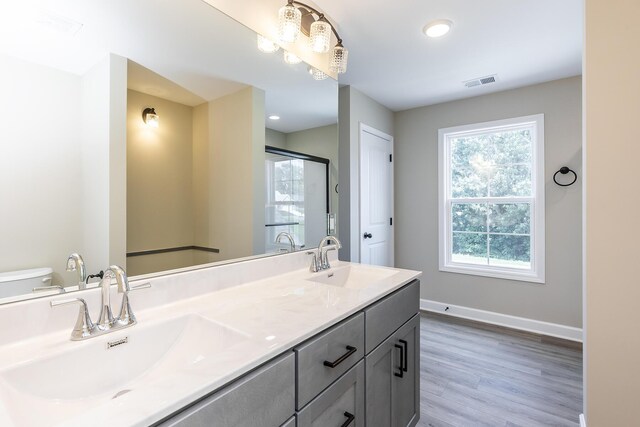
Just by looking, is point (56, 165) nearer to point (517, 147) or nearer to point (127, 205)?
point (127, 205)

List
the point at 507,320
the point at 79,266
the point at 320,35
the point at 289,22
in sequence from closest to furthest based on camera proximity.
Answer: the point at 79,266 → the point at 289,22 → the point at 320,35 → the point at 507,320

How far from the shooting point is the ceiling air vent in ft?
9.61

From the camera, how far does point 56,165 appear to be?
981 mm

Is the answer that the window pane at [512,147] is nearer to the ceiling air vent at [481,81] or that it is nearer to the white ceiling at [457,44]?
the white ceiling at [457,44]

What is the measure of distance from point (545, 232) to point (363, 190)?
1874 millimetres

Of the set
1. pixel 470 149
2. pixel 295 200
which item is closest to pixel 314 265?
pixel 295 200

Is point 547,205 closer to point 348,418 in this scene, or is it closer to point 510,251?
point 510,251

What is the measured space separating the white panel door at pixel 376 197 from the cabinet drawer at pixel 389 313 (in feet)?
4.83

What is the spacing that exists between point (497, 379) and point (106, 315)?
102 inches

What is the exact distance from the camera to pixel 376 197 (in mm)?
3531

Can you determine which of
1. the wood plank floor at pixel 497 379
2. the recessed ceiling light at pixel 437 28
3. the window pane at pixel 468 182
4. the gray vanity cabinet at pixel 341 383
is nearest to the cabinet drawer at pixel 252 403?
the gray vanity cabinet at pixel 341 383

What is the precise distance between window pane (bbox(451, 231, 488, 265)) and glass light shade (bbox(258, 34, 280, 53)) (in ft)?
9.54

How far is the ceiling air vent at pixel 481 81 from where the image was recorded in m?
2.93

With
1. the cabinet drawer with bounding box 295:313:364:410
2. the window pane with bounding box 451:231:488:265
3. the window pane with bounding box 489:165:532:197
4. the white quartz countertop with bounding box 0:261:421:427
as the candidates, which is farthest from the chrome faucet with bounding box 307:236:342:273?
the window pane with bounding box 489:165:532:197
